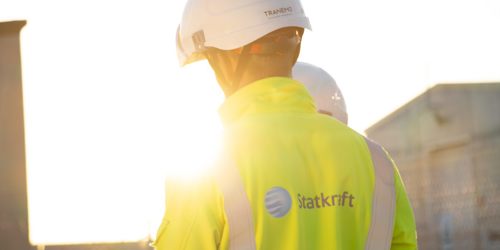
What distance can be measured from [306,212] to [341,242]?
5.9 inches

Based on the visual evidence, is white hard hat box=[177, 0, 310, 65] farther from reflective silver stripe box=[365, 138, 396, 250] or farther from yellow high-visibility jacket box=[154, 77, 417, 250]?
reflective silver stripe box=[365, 138, 396, 250]

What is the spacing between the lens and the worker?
292 cm

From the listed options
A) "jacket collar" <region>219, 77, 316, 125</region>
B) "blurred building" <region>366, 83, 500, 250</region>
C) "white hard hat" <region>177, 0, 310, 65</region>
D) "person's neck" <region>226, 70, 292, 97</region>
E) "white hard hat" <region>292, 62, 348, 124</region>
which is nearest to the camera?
"jacket collar" <region>219, 77, 316, 125</region>

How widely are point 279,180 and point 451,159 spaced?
68.4 ft

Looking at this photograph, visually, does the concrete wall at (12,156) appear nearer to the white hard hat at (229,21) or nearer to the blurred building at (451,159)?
the blurred building at (451,159)

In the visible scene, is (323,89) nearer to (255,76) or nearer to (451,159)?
(255,76)

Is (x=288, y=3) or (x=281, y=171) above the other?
(x=288, y=3)


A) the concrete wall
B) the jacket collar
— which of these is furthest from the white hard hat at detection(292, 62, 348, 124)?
the concrete wall

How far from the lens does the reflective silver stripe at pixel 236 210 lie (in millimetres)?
2916

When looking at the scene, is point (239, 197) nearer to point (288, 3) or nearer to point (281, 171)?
point (281, 171)

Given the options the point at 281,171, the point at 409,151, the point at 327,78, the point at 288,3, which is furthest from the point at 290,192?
the point at 409,151

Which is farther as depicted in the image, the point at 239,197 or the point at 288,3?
the point at 288,3

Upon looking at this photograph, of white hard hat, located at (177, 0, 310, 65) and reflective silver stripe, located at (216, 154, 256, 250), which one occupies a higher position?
white hard hat, located at (177, 0, 310, 65)

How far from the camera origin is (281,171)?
3035 mm
